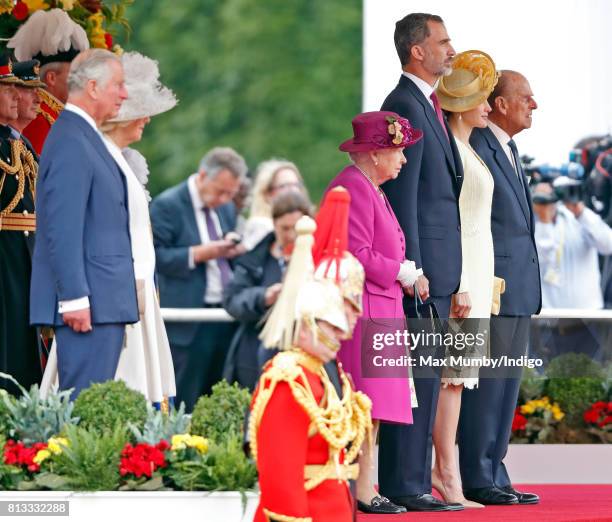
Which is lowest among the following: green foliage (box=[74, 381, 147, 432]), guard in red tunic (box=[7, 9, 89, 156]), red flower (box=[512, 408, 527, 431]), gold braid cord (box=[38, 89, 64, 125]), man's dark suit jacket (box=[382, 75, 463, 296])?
red flower (box=[512, 408, 527, 431])

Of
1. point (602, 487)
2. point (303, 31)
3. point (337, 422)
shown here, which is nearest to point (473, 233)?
point (602, 487)

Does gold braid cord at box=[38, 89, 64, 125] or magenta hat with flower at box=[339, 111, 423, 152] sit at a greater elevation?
gold braid cord at box=[38, 89, 64, 125]

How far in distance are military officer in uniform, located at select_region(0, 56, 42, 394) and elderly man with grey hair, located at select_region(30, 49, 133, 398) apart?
0.95 metres

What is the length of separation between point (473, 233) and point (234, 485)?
7.42ft

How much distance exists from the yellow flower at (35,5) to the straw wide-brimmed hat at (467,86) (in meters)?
2.19

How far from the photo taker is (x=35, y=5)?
11.6 m

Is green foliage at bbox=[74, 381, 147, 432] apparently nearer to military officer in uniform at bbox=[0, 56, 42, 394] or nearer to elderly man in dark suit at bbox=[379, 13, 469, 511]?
elderly man in dark suit at bbox=[379, 13, 469, 511]

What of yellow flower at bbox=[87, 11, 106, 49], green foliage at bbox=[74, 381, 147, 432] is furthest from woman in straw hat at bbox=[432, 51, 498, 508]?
yellow flower at bbox=[87, 11, 106, 49]

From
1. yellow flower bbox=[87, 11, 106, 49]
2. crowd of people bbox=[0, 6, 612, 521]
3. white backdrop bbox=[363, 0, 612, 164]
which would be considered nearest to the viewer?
crowd of people bbox=[0, 6, 612, 521]

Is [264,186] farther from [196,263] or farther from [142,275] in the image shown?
[142,275]

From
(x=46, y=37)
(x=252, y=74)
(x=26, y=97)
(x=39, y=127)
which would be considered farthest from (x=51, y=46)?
(x=252, y=74)

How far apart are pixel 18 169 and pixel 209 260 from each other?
3.00 m

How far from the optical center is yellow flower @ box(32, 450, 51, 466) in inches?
358

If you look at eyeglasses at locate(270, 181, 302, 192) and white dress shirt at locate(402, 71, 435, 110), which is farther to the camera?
eyeglasses at locate(270, 181, 302, 192)
